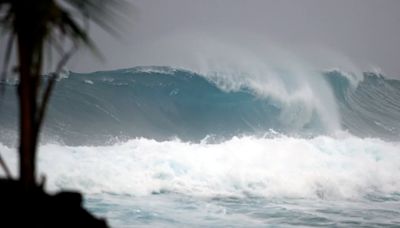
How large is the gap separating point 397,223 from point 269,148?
33.6 ft

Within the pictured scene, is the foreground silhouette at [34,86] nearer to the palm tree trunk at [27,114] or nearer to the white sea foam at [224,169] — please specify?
the palm tree trunk at [27,114]

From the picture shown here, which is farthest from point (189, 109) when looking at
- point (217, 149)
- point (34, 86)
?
point (34, 86)

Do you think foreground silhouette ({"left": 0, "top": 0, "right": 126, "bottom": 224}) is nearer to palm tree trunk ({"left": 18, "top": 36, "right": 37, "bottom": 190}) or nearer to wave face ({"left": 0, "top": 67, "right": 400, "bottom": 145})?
palm tree trunk ({"left": 18, "top": 36, "right": 37, "bottom": 190})

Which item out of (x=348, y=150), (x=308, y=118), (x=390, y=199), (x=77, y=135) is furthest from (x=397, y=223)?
(x=308, y=118)

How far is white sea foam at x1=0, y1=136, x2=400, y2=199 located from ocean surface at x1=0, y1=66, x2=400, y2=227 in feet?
0.17

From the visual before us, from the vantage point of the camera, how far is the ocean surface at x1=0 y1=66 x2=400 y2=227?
556 inches

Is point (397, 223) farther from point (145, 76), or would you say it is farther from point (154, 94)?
point (145, 76)

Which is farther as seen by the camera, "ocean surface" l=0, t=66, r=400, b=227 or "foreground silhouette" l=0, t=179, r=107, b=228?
"ocean surface" l=0, t=66, r=400, b=227

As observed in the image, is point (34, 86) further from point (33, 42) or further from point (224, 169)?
point (224, 169)

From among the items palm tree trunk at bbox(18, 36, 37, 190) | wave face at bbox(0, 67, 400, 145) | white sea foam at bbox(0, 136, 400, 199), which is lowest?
palm tree trunk at bbox(18, 36, 37, 190)

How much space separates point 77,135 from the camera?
2497 cm

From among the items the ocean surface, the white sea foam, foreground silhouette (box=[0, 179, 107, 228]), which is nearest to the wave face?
the ocean surface

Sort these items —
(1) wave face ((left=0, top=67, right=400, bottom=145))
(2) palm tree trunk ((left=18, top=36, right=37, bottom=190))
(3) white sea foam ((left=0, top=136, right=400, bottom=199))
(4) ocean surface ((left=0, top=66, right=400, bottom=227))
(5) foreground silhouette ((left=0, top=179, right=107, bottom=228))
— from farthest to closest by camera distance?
(1) wave face ((left=0, top=67, right=400, bottom=145)), (3) white sea foam ((left=0, top=136, right=400, bottom=199)), (4) ocean surface ((left=0, top=66, right=400, bottom=227)), (2) palm tree trunk ((left=18, top=36, right=37, bottom=190)), (5) foreground silhouette ((left=0, top=179, right=107, bottom=228))

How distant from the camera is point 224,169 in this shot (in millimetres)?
19203
